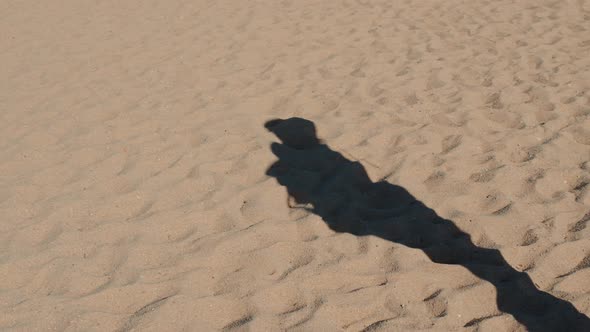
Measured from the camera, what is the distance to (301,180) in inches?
168

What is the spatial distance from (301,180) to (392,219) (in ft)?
2.62

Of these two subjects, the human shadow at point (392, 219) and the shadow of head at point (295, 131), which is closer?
the human shadow at point (392, 219)

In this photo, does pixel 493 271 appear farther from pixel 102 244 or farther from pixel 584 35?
pixel 584 35

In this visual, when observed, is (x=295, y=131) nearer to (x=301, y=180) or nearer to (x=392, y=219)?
(x=301, y=180)

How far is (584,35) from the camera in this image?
682cm

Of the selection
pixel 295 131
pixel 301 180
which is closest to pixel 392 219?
pixel 301 180

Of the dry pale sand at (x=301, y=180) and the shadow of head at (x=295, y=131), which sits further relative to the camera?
the shadow of head at (x=295, y=131)

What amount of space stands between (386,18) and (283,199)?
4551 mm

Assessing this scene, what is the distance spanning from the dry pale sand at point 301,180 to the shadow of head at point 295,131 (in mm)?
25

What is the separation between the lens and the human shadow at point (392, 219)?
10.1 ft

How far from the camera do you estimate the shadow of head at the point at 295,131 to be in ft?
15.9

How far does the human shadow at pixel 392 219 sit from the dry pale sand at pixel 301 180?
0.02 metres

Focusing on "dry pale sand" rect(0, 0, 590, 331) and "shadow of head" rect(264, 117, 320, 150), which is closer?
"dry pale sand" rect(0, 0, 590, 331)

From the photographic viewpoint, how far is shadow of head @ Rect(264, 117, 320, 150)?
4840mm
